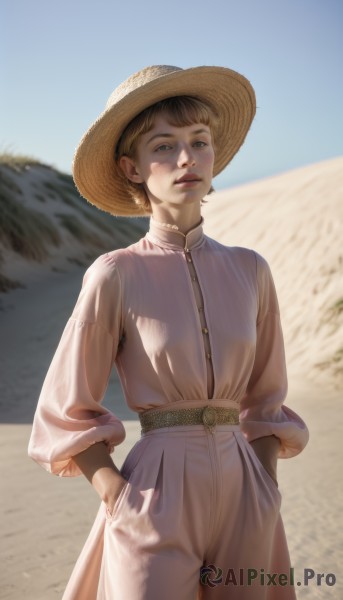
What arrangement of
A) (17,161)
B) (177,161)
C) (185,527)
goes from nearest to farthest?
(185,527) → (177,161) → (17,161)

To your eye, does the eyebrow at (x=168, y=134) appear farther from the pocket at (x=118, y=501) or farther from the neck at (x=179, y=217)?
the pocket at (x=118, y=501)

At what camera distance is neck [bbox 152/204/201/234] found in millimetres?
2164

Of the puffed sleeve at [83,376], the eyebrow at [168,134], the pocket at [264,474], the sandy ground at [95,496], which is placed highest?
the eyebrow at [168,134]

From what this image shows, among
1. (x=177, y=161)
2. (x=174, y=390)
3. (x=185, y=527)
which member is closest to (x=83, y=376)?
(x=174, y=390)

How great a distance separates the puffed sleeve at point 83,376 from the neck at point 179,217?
20 cm

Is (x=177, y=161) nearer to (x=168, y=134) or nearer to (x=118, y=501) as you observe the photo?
(x=168, y=134)

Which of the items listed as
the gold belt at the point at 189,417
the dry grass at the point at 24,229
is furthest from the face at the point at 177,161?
the dry grass at the point at 24,229

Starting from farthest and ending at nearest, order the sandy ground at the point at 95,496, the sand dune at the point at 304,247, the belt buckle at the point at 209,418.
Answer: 1. the sand dune at the point at 304,247
2. the sandy ground at the point at 95,496
3. the belt buckle at the point at 209,418

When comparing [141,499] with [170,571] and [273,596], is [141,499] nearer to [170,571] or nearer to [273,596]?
[170,571]

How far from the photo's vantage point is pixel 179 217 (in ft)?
7.11

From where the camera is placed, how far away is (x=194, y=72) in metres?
2.16

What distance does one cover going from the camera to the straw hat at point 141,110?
2.13 m

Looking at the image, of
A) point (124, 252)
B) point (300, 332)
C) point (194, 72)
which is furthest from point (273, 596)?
point (300, 332)

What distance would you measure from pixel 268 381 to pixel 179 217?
1.48ft
